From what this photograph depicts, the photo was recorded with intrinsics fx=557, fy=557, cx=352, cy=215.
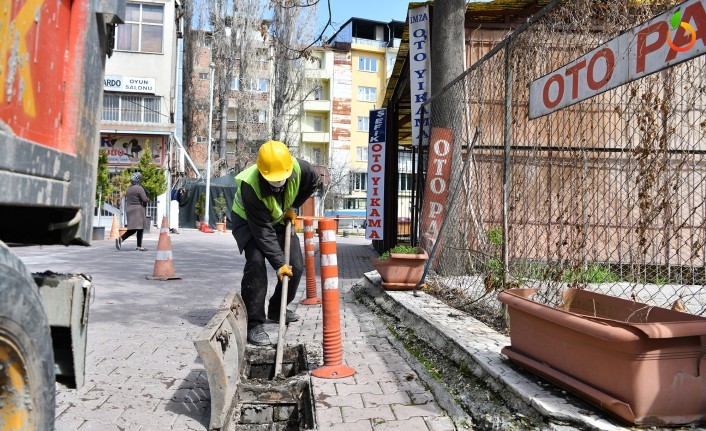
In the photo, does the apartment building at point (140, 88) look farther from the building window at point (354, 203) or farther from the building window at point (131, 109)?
the building window at point (354, 203)

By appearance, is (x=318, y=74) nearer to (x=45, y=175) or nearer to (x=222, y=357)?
(x=222, y=357)

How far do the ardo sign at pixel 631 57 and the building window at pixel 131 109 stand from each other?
26.1 m

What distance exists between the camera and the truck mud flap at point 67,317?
6.52 ft

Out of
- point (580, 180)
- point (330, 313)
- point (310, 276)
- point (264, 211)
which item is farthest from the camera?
point (310, 276)

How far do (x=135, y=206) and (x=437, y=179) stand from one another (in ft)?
27.9

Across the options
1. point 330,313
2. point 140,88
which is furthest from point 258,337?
point 140,88

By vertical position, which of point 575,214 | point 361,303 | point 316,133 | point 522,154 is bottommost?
point 361,303

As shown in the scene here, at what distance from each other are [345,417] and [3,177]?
2.23 m

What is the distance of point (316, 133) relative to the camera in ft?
155

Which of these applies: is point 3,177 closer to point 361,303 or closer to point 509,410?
point 509,410

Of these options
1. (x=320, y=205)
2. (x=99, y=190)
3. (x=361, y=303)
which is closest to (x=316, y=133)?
(x=320, y=205)

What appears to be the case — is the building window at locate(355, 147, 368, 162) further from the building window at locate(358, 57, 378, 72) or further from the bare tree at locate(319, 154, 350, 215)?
the building window at locate(358, 57, 378, 72)

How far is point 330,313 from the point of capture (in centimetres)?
404

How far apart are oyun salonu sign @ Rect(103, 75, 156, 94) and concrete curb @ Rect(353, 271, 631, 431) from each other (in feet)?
78.0
